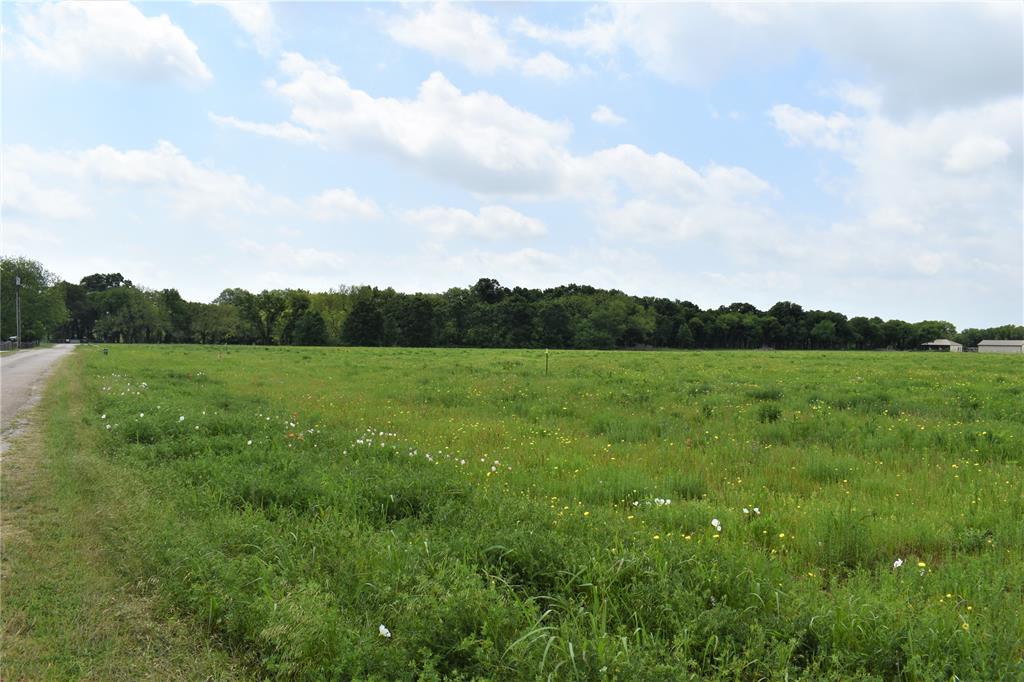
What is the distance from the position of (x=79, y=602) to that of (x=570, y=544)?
390cm

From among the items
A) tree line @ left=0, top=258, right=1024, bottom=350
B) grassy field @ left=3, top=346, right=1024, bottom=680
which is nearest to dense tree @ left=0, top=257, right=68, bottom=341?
tree line @ left=0, top=258, right=1024, bottom=350

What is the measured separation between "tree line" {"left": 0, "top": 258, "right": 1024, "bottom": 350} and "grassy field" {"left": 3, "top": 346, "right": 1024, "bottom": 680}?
90810 millimetres

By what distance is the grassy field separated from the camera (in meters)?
3.36

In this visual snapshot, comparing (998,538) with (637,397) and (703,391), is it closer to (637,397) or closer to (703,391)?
(637,397)

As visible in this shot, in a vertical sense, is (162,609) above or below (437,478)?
below

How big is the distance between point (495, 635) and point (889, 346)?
159 metres

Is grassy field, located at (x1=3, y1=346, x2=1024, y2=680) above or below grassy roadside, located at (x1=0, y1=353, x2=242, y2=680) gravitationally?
above

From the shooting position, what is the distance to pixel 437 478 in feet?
21.3

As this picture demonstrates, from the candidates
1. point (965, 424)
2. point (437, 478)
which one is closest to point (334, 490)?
point (437, 478)

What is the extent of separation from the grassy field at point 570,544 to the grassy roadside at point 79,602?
6 centimetres

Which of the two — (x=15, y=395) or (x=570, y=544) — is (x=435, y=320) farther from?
(x=570, y=544)

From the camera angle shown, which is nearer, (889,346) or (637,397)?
(637,397)

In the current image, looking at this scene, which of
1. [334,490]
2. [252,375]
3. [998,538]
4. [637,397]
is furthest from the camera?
[252,375]

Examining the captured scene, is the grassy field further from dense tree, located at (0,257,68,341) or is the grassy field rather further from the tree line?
dense tree, located at (0,257,68,341)
